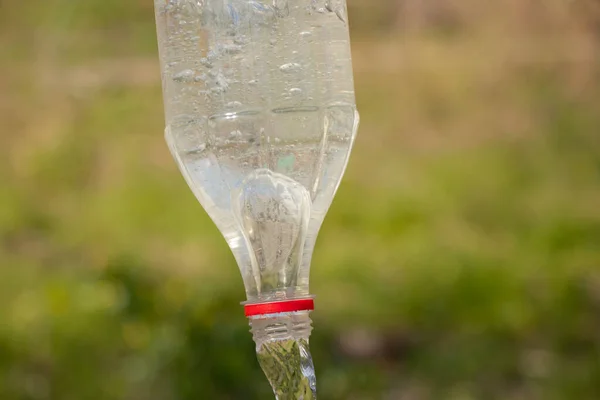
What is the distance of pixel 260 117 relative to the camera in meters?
0.87

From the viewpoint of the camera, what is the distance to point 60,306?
275cm

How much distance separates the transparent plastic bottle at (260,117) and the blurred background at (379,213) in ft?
5.92

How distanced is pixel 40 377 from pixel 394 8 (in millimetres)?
1851

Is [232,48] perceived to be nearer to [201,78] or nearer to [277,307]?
[201,78]

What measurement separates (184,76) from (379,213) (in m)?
2.15

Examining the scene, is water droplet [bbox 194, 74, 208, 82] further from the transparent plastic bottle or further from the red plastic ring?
the red plastic ring

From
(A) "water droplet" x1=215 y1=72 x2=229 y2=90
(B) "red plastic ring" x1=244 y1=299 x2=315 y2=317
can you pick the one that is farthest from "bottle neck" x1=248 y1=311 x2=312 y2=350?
(A) "water droplet" x1=215 y1=72 x2=229 y2=90

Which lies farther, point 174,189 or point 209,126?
point 174,189

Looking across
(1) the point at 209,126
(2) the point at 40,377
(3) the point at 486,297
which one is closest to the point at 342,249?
(3) the point at 486,297

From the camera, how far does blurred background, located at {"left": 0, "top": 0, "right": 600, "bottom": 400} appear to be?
2.76 m

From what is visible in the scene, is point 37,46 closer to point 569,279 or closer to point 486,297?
point 486,297

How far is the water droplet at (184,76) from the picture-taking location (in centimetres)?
88

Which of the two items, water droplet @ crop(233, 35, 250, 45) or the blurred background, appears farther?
the blurred background

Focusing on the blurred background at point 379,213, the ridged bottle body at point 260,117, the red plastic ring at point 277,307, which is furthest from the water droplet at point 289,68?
the blurred background at point 379,213
